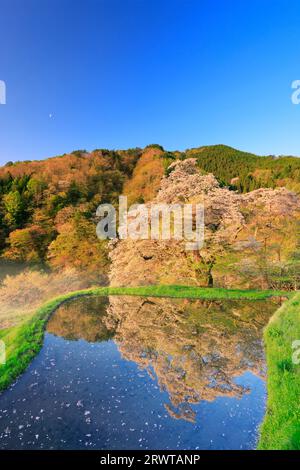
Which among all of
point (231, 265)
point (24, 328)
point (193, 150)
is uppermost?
point (193, 150)

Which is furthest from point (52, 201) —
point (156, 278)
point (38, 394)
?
point (38, 394)

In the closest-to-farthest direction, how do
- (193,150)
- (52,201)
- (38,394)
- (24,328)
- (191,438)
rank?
(191,438)
(38,394)
(24,328)
(52,201)
(193,150)

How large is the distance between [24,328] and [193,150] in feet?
228

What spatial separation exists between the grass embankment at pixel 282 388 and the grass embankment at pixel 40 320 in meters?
5.94

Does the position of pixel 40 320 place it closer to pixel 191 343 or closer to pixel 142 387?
pixel 191 343

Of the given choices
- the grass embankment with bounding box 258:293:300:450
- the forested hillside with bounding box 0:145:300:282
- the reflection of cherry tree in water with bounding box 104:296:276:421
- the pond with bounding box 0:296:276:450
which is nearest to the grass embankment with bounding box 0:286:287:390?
the pond with bounding box 0:296:276:450

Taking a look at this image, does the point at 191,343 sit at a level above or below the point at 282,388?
below

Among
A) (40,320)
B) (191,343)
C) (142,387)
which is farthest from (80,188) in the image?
(142,387)

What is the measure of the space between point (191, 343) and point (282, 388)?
11.6 feet

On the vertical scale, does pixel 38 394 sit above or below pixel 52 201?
below

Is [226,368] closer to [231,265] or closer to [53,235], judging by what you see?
[231,265]

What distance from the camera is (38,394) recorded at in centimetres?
737

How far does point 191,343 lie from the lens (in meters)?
10.2

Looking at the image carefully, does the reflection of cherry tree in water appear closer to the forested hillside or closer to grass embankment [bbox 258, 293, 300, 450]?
grass embankment [bbox 258, 293, 300, 450]
